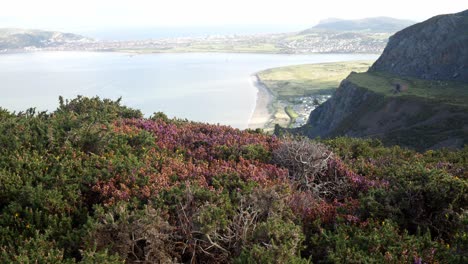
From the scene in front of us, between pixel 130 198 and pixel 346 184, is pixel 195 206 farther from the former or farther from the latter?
pixel 346 184

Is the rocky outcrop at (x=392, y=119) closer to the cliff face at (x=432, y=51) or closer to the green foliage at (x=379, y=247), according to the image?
the cliff face at (x=432, y=51)

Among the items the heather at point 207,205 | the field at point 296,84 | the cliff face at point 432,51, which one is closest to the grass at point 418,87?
the cliff face at point 432,51

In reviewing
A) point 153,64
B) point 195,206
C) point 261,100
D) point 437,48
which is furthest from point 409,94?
point 153,64

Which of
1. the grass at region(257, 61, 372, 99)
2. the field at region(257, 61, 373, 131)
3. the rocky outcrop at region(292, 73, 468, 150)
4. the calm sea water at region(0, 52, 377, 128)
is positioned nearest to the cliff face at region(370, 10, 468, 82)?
the rocky outcrop at region(292, 73, 468, 150)

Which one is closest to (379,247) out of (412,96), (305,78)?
(412,96)

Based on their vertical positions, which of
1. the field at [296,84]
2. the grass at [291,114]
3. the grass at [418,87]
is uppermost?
the grass at [418,87]

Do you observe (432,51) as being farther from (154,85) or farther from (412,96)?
(154,85)
